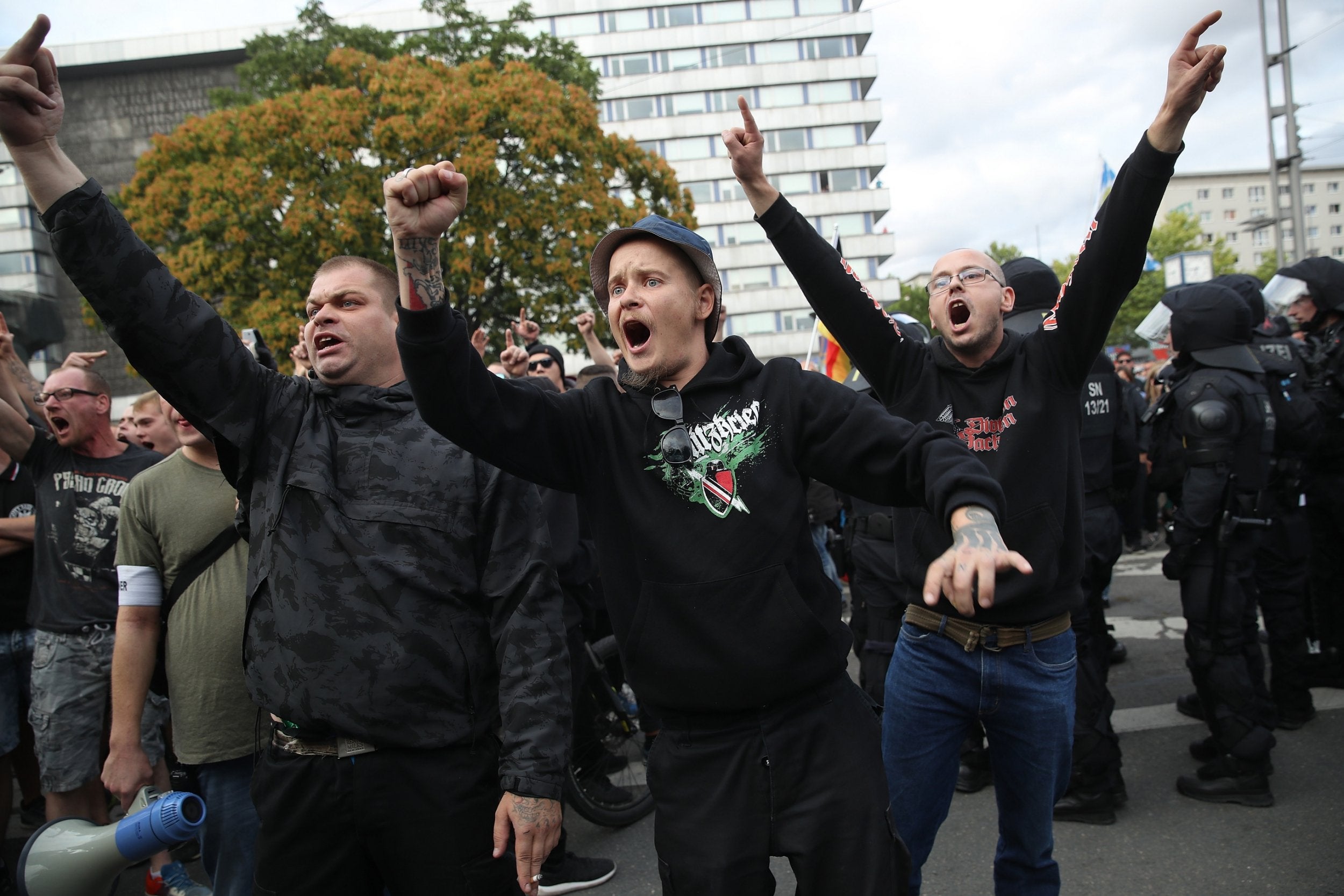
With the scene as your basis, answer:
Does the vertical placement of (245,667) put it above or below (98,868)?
above

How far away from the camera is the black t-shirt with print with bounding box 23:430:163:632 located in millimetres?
4027

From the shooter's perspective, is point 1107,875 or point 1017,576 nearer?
point 1017,576

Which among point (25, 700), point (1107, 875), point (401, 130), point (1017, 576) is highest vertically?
point (401, 130)

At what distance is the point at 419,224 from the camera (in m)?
1.79

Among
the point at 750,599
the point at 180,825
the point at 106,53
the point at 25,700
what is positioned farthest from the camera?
the point at 106,53

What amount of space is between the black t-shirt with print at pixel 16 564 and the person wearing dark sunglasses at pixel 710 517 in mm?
3624

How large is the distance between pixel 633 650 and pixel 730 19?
2048 inches

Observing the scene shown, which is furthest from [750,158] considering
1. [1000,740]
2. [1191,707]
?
[1191,707]

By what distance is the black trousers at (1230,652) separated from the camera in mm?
4039

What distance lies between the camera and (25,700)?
452cm

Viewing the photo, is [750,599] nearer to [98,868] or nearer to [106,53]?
[98,868]

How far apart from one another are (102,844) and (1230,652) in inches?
174

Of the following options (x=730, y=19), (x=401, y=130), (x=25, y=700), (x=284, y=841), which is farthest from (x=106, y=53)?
(x=284, y=841)

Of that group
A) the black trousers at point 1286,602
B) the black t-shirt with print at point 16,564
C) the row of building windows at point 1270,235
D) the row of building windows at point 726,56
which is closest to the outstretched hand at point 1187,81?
the black trousers at point 1286,602
